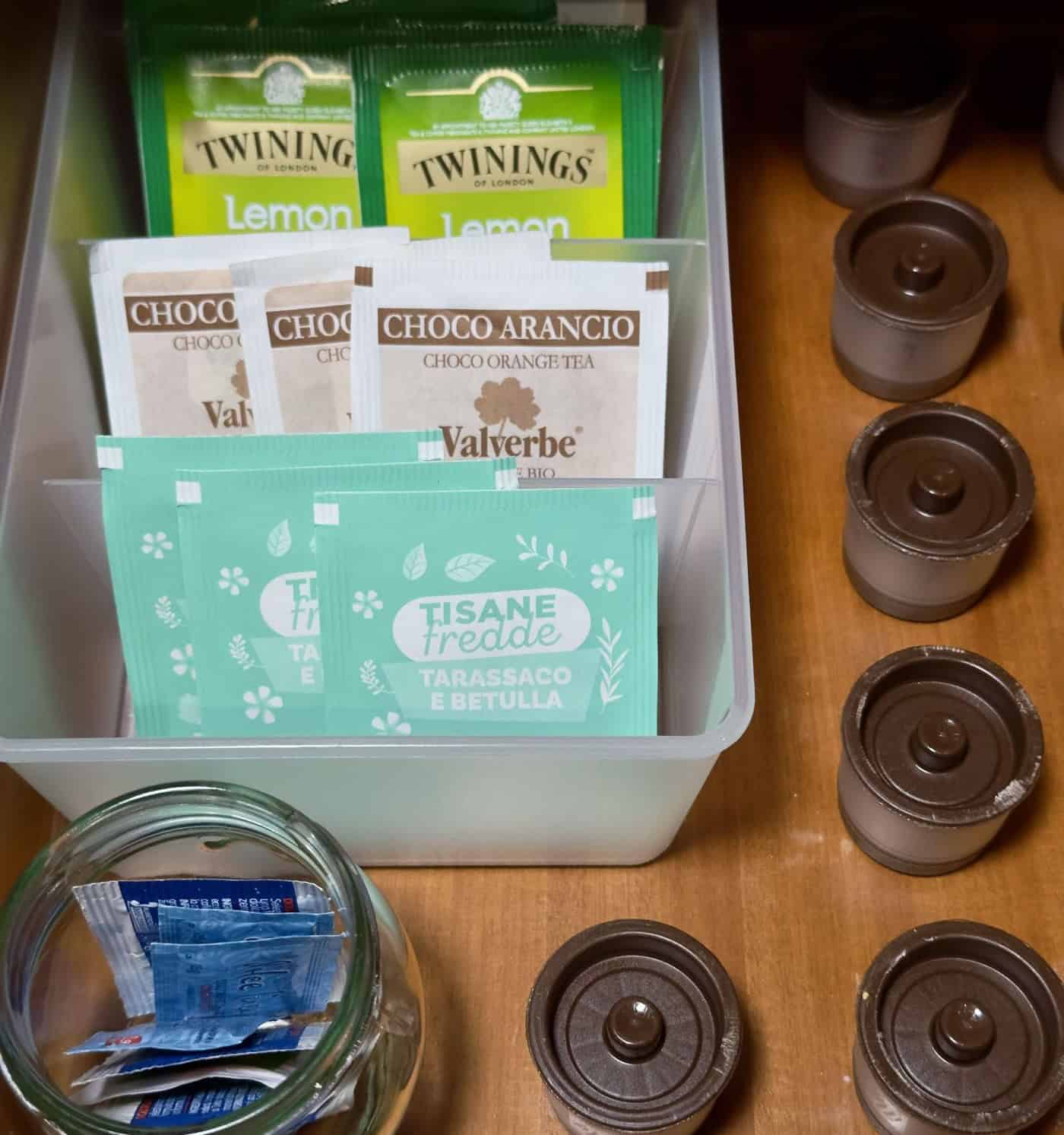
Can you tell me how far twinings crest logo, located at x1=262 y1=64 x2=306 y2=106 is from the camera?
889mm

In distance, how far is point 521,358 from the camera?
83 cm

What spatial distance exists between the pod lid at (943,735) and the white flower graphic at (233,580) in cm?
32

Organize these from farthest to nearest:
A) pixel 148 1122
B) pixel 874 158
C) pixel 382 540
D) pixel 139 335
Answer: pixel 874 158
pixel 139 335
pixel 382 540
pixel 148 1122

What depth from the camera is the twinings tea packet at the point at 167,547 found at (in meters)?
0.76

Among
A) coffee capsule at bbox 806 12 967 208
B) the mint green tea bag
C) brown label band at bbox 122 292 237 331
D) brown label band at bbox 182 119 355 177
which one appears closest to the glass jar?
the mint green tea bag

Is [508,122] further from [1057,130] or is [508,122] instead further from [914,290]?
[1057,130]

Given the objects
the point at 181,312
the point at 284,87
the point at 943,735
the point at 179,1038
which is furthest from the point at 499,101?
the point at 179,1038

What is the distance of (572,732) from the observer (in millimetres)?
750

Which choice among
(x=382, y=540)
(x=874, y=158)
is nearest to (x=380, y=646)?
(x=382, y=540)

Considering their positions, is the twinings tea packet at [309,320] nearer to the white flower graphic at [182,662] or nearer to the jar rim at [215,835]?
the white flower graphic at [182,662]

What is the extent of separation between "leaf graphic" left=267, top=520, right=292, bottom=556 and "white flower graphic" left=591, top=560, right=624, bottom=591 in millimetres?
161

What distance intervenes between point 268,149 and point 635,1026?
57cm

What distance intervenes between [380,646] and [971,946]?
327 millimetres

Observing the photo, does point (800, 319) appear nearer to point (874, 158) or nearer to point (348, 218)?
point (874, 158)
